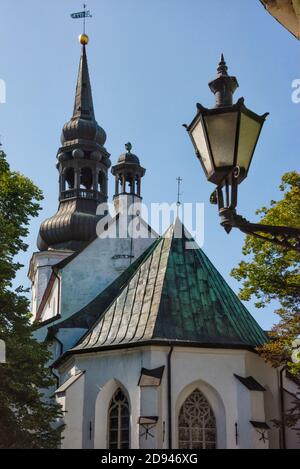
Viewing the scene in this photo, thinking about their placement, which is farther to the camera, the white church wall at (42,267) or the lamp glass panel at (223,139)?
the white church wall at (42,267)

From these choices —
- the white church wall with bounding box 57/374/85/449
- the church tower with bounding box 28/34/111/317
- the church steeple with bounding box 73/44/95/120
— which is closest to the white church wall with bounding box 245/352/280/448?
the white church wall with bounding box 57/374/85/449

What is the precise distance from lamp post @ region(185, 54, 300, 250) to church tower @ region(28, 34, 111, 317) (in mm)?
27797

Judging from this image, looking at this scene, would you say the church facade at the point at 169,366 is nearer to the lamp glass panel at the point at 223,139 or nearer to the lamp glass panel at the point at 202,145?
the lamp glass panel at the point at 202,145

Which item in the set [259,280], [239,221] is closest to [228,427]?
[259,280]

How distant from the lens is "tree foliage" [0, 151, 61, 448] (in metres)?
15.4

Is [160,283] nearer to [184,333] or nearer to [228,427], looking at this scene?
[184,333]

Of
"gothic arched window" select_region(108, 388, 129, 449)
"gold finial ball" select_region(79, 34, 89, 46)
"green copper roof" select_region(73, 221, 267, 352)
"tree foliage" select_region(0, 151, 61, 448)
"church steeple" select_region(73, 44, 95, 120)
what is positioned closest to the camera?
"tree foliage" select_region(0, 151, 61, 448)

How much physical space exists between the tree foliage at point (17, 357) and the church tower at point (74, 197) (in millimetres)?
14885

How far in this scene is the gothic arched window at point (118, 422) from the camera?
762 inches

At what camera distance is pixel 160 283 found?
845 inches

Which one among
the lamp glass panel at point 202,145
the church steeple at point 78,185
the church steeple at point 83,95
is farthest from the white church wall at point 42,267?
the lamp glass panel at point 202,145

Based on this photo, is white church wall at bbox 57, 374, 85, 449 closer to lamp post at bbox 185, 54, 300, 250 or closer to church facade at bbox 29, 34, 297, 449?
church facade at bbox 29, 34, 297, 449

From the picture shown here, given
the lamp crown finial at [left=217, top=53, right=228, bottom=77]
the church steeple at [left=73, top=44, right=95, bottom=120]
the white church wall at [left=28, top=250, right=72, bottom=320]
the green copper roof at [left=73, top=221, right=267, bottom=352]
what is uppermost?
the church steeple at [left=73, top=44, right=95, bottom=120]

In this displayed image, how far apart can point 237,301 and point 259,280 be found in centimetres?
473
